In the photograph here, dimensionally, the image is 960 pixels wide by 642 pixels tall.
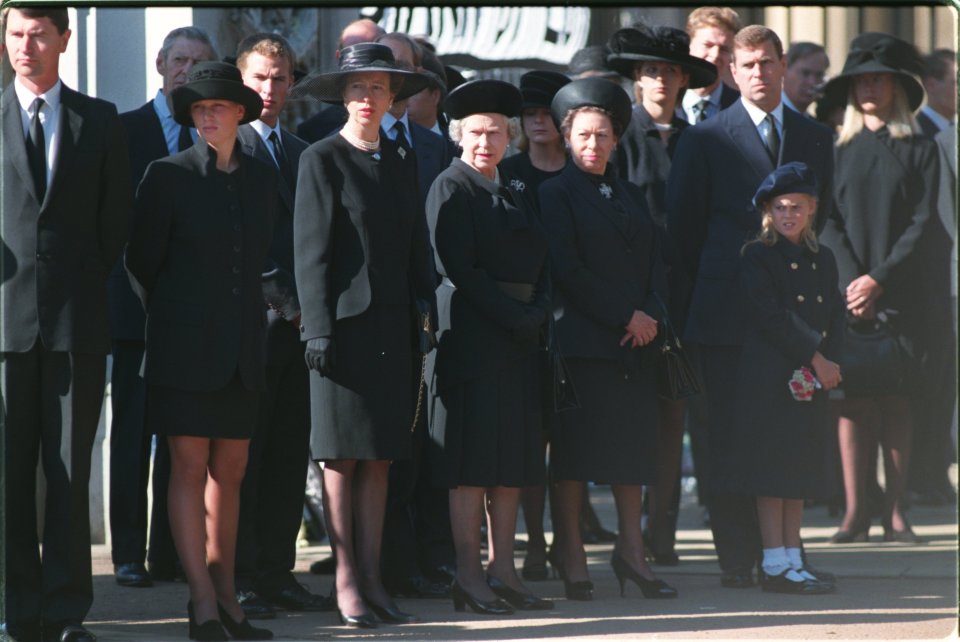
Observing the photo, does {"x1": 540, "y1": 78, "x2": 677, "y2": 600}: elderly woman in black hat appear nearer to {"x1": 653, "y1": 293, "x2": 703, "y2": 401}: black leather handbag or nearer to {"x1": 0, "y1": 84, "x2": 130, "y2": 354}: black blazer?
{"x1": 653, "y1": 293, "x2": 703, "y2": 401}: black leather handbag

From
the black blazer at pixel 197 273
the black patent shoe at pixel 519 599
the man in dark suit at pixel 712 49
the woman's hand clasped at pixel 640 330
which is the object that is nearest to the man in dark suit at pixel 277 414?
the black blazer at pixel 197 273

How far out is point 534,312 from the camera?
19.5 ft

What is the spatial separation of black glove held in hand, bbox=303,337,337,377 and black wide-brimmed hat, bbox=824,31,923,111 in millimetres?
2912

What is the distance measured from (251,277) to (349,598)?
1.16m

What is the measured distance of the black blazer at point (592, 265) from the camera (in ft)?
20.8

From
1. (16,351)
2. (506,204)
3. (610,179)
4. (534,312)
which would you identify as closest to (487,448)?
(534,312)

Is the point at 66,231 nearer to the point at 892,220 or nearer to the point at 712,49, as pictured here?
the point at 712,49

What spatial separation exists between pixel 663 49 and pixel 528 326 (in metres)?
1.89

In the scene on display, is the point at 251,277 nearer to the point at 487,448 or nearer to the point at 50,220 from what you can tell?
the point at 50,220

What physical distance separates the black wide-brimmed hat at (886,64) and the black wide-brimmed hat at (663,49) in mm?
668

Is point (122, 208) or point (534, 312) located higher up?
point (122, 208)

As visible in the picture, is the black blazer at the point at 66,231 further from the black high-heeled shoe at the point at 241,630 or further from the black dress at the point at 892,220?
the black dress at the point at 892,220

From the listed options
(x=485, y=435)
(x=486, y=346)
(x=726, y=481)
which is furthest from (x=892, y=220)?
(x=485, y=435)

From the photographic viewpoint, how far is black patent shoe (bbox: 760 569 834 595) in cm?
632
